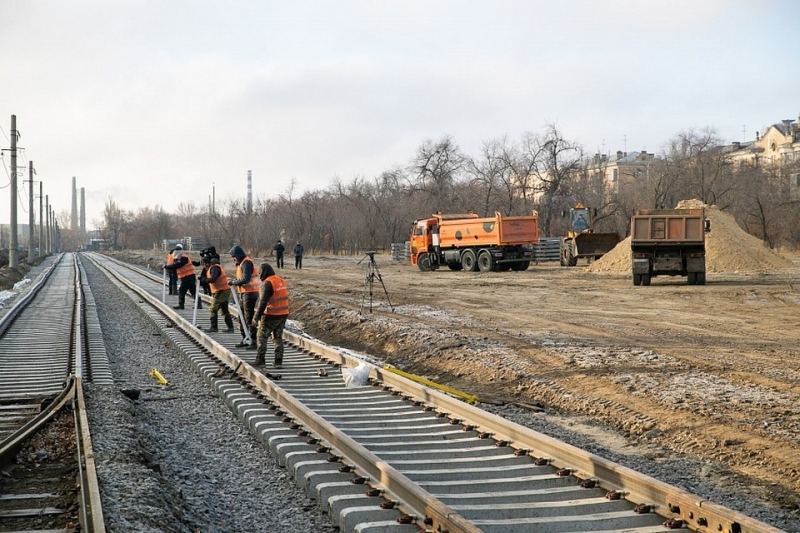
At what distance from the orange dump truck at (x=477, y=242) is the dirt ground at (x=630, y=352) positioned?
8875 mm

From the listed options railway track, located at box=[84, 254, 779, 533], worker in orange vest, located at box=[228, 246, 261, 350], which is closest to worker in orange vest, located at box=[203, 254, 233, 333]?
worker in orange vest, located at box=[228, 246, 261, 350]

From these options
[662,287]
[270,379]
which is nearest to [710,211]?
[662,287]

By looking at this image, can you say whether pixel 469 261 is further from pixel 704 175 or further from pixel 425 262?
→ pixel 704 175

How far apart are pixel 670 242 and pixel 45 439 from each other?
21532 mm

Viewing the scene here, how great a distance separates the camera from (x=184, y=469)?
7031 mm

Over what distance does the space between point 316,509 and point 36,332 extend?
13.6 m

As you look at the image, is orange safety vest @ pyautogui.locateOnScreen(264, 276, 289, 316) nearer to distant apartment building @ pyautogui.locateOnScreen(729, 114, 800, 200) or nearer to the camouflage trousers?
the camouflage trousers

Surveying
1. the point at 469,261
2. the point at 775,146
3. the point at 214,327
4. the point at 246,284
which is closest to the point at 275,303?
the point at 246,284

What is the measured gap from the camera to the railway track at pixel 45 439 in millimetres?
5535

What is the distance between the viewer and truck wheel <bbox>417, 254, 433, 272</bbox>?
133ft

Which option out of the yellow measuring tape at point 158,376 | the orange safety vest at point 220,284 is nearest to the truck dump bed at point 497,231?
the orange safety vest at point 220,284

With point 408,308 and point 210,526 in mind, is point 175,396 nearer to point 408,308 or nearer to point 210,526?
point 210,526

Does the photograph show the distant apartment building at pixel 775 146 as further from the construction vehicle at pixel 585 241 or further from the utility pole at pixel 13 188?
the utility pole at pixel 13 188

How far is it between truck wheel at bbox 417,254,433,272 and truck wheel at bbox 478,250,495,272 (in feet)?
12.1
